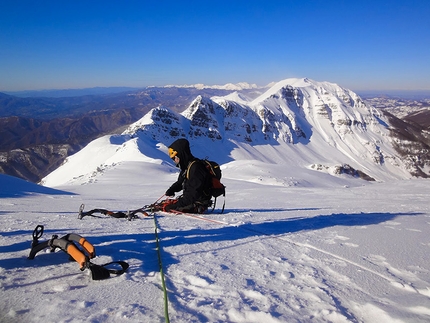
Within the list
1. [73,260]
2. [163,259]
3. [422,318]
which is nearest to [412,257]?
[422,318]

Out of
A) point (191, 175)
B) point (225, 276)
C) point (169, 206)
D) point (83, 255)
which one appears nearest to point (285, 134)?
point (169, 206)

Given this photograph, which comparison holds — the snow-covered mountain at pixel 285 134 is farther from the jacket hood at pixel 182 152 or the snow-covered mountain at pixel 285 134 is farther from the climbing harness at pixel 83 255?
the climbing harness at pixel 83 255

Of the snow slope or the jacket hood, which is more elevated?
the jacket hood

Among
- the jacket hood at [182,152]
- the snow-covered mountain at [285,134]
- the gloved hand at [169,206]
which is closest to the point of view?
the jacket hood at [182,152]

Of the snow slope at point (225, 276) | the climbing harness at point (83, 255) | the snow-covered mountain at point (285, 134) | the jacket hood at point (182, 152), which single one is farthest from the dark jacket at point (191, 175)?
the snow-covered mountain at point (285, 134)

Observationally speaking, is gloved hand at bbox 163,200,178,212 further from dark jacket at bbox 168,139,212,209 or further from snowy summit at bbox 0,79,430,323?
dark jacket at bbox 168,139,212,209

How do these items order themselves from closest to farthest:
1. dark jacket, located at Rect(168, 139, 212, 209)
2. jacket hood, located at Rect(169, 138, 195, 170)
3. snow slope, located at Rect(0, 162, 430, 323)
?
snow slope, located at Rect(0, 162, 430, 323) < dark jacket, located at Rect(168, 139, 212, 209) < jacket hood, located at Rect(169, 138, 195, 170)

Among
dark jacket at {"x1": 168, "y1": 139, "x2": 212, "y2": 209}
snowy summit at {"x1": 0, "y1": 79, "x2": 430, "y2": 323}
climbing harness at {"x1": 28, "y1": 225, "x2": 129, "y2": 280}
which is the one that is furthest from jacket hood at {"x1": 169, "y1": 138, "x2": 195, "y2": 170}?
climbing harness at {"x1": 28, "y1": 225, "x2": 129, "y2": 280}

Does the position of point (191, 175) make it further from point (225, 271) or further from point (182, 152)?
point (225, 271)
